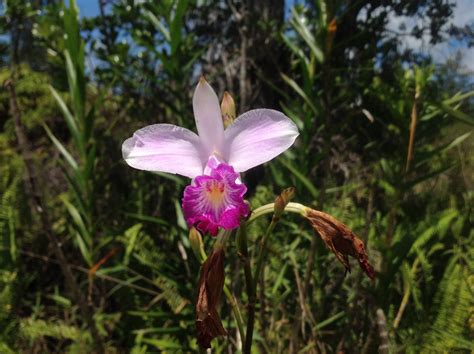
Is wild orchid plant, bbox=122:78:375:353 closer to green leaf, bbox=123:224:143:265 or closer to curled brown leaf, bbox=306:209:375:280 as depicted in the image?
curled brown leaf, bbox=306:209:375:280

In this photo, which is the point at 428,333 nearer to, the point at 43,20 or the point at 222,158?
the point at 222,158

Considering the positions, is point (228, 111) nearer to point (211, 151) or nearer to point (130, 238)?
point (211, 151)

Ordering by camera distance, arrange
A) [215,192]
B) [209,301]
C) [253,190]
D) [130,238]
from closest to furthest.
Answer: [209,301] → [215,192] → [130,238] → [253,190]

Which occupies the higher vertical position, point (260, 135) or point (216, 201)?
point (260, 135)

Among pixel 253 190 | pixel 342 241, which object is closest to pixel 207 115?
pixel 342 241

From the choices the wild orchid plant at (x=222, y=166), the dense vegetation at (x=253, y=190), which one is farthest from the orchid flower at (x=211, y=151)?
the dense vegetation at (x=253, y=190)

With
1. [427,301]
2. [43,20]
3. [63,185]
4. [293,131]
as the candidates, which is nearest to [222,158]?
[293,131]

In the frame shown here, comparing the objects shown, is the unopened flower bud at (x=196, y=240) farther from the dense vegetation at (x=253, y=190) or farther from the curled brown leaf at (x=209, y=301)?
the dense vegetation at (x=253, y=190)
